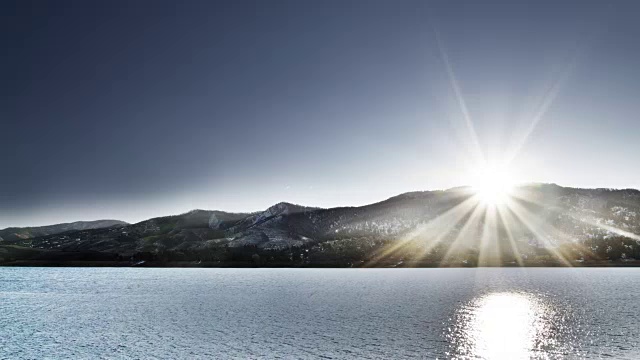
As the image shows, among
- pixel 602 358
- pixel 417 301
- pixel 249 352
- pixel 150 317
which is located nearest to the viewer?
pixel 602 358

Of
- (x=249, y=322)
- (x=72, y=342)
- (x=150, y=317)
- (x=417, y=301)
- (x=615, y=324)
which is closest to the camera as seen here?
(x=72, y=342)

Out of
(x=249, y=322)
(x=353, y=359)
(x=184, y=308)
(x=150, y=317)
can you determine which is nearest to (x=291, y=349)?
(x=353, y=359)

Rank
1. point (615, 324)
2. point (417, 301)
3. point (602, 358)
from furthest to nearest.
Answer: point (417, 301) < point (615, 324) < point (602, 358)

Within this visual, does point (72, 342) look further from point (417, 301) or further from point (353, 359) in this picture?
point (417, 301)

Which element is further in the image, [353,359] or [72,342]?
[72,342]

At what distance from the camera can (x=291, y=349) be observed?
6719 centimetres

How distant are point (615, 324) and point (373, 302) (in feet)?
213

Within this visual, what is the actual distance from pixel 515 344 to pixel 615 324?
31.1 metres

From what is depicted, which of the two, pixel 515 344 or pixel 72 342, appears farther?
pixel 72 342

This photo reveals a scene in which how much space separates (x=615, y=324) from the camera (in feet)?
278

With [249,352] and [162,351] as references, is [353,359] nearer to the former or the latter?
[249,352]

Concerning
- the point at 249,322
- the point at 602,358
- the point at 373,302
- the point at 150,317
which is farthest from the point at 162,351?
the point at 373,302

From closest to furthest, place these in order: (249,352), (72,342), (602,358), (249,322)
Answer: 1. (602,358)
2. (249,352)
3. (72,342)
4. (249,322)

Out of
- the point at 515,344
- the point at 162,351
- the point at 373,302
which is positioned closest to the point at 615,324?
the point at 515,344
